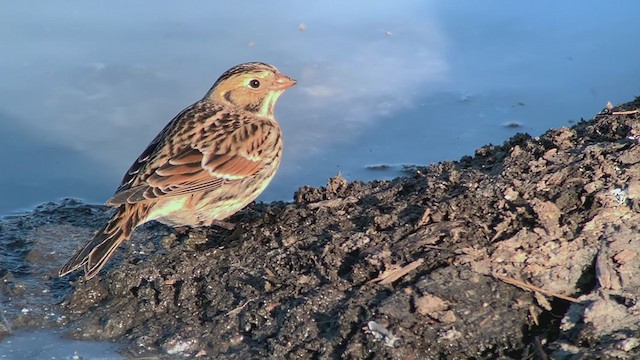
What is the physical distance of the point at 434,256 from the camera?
192 inches

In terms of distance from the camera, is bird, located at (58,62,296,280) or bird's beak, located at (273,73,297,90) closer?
bird, located at (58,62,296,280)

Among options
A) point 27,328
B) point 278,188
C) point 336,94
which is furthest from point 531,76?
point 27,328

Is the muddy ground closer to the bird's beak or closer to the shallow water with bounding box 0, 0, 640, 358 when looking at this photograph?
the bird's beak

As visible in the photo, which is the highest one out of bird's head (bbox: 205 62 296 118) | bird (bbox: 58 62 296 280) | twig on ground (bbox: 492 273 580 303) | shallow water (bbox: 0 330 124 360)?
bird's head (bbox: 205 62 296 118)

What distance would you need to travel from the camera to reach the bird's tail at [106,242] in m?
5.56

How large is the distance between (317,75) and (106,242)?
11.6ft

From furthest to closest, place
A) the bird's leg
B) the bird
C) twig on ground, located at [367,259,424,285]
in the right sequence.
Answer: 1. the bird's leg
2. the bird
3. twig on ground, located at [367,259,424,285]

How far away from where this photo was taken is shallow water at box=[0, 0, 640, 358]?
757 centimetres

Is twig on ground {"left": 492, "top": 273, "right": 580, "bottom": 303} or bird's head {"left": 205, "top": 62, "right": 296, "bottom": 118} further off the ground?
bird's head {"left": 205, "top": 62, "right": 296, "bottom": 118}

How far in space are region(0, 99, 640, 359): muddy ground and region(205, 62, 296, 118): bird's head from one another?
101 centimetres

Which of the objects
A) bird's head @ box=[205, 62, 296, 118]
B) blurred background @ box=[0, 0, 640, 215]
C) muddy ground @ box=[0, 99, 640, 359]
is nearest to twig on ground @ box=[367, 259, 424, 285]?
muddy ground @ box=[0, 99, 640, 359]

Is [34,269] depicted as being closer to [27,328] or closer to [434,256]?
[27,328]

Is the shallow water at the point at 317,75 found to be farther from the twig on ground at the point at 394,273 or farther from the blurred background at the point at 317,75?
the twig on ground at the point at 394,273

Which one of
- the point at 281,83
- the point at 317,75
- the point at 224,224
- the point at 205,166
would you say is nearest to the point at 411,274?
the point at 224,224
